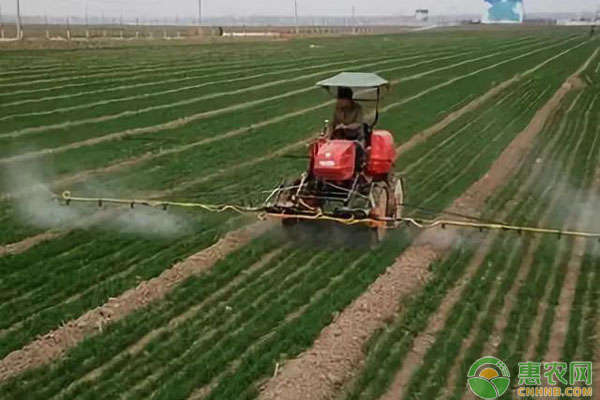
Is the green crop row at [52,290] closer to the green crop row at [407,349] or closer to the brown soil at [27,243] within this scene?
the brown soil at [27,243]

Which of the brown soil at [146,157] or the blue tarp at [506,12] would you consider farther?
the blue tarp at [506,12]

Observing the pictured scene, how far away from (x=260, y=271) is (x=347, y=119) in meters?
2.57

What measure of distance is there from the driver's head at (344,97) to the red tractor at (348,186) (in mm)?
106

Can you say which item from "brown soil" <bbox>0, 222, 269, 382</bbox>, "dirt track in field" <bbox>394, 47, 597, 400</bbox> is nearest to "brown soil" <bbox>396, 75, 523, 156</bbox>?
"dirt track in field" <bbox>394, 47, 597, 400</bbox>

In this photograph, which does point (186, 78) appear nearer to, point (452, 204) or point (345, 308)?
point (452, 204)

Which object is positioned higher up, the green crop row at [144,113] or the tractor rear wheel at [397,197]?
the tractor rear wheel at [397,197]

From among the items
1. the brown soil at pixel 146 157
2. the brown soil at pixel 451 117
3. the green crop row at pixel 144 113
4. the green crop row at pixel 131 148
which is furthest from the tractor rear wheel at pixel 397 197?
the green crop row at pixel 144 113

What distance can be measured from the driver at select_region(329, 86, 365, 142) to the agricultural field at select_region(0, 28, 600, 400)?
54.1 inches

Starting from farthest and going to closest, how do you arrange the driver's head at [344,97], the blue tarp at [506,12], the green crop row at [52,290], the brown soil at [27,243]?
the blue tarp at [506,12] < the driver's head at [344,97] < the brown soil at [27,243] < the green crop row at [52,290]

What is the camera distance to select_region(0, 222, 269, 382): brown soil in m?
7.15

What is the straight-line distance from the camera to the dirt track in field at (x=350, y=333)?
6879mm

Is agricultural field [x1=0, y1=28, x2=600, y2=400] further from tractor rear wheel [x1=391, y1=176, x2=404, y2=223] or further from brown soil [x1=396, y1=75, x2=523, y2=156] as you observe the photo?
tractor rear wheel [x1=391, y1=176, x2=404, y2=223]

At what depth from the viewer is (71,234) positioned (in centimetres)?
1069

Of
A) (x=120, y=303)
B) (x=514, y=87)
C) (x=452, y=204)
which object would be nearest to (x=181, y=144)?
(x=452, y=204)
